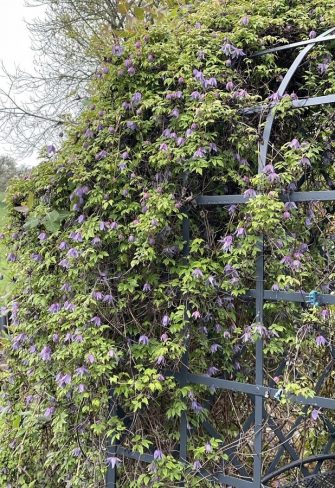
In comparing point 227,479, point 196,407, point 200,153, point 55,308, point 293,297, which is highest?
point 200,153

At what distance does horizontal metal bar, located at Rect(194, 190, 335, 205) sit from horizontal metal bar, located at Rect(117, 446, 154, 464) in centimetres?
111

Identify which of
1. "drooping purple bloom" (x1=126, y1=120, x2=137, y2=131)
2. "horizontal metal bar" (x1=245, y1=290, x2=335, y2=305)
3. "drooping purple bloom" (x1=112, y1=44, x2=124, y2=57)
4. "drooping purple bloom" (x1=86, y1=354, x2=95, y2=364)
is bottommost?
"horizontal metal bar" (x1=245, y1=290, x2=335, y2=305)

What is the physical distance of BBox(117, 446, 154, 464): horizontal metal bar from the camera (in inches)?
80.0

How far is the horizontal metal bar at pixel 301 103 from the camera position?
177cm

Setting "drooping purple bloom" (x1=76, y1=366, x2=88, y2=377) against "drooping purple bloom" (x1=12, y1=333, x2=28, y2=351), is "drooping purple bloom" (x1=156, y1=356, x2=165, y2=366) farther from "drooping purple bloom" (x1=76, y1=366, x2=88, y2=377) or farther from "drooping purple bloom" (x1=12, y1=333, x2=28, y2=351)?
"drooping purple bloom" (x1=12, y1=333, x2=28, y2=351)

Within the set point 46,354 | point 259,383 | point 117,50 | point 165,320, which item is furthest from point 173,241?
point 117,50

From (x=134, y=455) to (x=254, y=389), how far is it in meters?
0.65

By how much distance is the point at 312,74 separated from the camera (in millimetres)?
2068

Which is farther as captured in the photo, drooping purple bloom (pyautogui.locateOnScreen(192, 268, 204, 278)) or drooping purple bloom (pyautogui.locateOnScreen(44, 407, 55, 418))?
drooping purple bloom (pyautogui.locateOnScreen(44, 407, 55, 418))

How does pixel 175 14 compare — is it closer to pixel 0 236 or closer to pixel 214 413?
pixel 0 236

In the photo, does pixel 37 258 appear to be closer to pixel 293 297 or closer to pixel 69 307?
pixel 69 307

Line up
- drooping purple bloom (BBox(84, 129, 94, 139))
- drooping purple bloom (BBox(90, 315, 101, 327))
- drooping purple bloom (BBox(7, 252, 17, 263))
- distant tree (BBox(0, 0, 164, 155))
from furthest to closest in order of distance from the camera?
1. distant tree (BBox(0, 0, 164, 155))
2. drooping purple bloom (BBox(7, 252, 17, 263))
3. drooping purple bloom (BBox(84, 129, 94, 139))
4. drooping purple bloom (BBox(90, 315, 101, 327))

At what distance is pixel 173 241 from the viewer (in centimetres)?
204

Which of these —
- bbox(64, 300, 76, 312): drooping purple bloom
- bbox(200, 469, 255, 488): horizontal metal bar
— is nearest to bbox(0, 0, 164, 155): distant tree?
bbox(64, 300, 76, 312): drooping purple bloom
